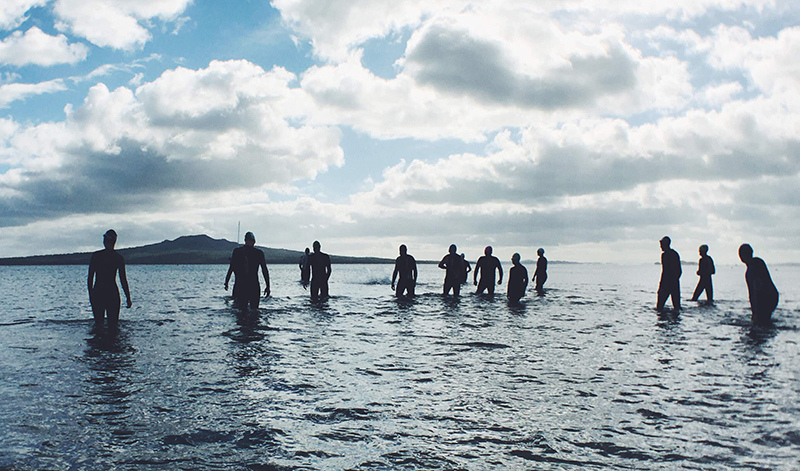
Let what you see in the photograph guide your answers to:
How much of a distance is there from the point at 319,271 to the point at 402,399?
594 inches

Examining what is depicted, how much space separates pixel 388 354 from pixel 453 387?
2.74 m

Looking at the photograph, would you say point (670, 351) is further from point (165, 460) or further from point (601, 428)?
point (165, 460)

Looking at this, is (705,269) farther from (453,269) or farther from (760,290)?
(453,269)

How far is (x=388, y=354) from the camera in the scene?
31.6ft

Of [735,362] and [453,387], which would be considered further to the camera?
[735,362]

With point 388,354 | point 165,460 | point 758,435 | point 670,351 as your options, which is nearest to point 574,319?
point 670,351

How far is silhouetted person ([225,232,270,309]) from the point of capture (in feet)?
46.9

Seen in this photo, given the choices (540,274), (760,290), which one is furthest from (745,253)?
(540,274)

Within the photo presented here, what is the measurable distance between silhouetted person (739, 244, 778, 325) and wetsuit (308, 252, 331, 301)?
42.9ft

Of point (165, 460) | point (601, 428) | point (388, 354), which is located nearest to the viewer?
point (165, 460)

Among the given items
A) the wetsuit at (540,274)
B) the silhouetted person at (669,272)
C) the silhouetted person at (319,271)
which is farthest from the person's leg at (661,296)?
the silhouetted person at (319,271)

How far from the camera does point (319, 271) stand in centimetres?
2119

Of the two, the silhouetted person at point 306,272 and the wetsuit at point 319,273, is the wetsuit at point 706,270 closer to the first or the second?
the wetsuit at point 319,273

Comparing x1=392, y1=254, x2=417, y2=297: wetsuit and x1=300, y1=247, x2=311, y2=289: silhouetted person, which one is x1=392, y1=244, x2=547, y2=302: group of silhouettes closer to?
x1=392, y1=254, x2=417, y2=297: wetsuit
